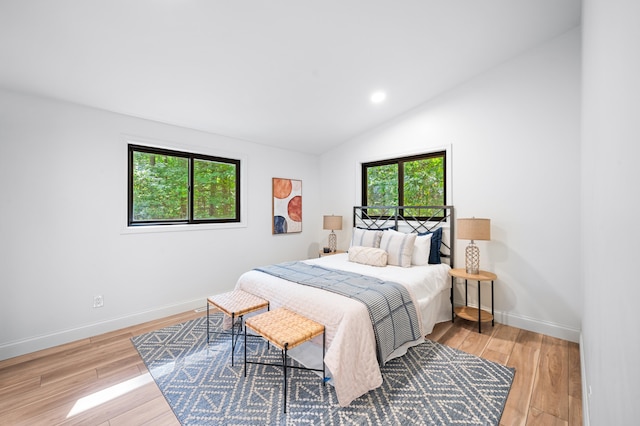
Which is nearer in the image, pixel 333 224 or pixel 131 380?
pixel 131 380

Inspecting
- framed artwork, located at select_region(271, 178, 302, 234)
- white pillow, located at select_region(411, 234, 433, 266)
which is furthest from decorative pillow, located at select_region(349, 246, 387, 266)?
framed artwork, located at select_region(271, 178, 302, 234)

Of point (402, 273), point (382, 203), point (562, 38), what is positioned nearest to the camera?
point (562, 38)

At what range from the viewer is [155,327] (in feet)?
9.98

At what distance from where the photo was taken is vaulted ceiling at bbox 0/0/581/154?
1950 millimetres

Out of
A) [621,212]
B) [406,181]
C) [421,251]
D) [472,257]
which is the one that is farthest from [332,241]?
[621,212]

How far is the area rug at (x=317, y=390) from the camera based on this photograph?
1.74m

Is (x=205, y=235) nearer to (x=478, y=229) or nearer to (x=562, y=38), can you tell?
(x=478, y=229)

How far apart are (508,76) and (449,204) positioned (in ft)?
5.06

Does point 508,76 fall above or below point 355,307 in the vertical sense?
above

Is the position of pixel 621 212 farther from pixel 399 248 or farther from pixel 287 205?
pixel 287 205

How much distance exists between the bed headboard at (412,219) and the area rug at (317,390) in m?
1.39

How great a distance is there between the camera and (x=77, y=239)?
9.01 feet

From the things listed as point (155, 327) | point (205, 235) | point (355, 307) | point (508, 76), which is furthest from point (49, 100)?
point (508, 76)

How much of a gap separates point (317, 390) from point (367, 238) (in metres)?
2.05
